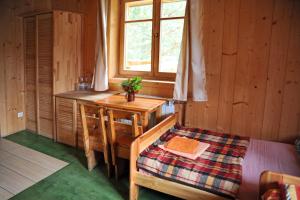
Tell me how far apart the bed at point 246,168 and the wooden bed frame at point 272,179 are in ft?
0.60

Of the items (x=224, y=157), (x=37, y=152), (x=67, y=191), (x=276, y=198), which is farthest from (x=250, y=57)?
(x=37, y=152)

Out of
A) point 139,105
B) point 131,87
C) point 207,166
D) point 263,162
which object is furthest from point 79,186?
point 263,162

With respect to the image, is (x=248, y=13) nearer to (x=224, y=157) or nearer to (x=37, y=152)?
(x=224, y=157)

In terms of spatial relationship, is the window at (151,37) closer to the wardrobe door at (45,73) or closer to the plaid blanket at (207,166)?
the wardrobe door at (45,73)

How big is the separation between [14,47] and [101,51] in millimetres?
1488

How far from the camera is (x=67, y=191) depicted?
7.28 ft

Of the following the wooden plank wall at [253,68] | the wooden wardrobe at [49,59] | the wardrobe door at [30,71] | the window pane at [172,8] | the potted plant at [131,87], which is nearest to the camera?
the wooden plank wall at [253,68]

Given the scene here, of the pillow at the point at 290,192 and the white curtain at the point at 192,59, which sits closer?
the pillow at the point at 290,192

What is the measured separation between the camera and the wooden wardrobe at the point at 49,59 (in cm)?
328

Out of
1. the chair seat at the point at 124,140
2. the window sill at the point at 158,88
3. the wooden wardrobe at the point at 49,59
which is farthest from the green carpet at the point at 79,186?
the window sill at the point at 158,88

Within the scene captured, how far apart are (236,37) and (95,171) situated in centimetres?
211

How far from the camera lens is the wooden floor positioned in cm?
228

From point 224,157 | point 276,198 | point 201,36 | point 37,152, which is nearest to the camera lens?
point 276,198

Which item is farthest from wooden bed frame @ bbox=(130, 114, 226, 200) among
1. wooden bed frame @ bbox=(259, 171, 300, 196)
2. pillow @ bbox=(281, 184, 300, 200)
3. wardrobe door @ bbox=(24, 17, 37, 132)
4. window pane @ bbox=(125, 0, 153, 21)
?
wardrobe door @ bbox=(24, 17, 37, 132)
